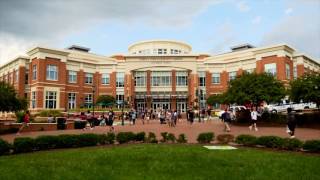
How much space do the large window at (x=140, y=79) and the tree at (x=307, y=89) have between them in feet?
130

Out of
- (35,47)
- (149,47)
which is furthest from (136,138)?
(149,47)

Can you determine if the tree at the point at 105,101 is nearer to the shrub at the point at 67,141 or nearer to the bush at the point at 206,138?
the bush at the point at 206,138

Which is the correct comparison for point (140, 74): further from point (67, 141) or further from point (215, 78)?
point (67, 141)

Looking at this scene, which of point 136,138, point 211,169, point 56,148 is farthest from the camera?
point 136,138

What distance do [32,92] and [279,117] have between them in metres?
44.9

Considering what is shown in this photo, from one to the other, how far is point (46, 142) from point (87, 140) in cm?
214

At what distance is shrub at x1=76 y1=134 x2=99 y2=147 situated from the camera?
17828 mm

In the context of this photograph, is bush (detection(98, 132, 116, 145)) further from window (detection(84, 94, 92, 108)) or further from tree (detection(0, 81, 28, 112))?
window (detection(84, 94, 92, 108))

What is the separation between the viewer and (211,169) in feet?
36.5

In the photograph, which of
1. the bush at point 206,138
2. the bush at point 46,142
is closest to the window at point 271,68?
the bush at point 206,138

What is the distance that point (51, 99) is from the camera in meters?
62.6

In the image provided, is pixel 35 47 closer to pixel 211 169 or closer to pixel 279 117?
pixel 279 117

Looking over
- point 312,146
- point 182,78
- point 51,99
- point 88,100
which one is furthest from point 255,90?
point 88,100

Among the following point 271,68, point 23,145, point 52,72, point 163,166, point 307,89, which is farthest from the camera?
point 52,72
